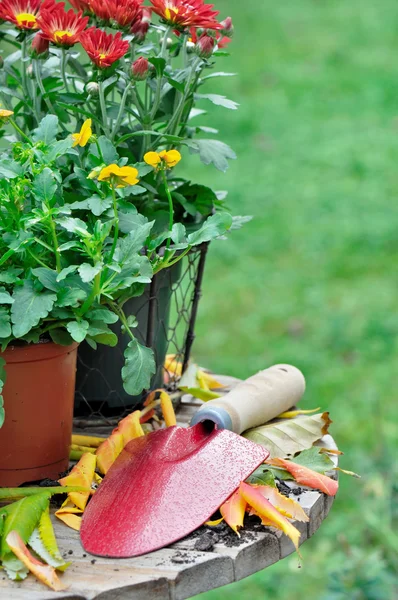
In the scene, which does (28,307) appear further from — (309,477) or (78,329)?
(309,477)

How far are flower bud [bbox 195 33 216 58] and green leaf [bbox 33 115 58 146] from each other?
0.20 meters

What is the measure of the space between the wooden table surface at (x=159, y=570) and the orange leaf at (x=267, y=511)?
15 mm

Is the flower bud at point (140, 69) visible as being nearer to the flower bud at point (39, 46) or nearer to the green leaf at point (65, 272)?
the flower bud at point (39, 46)

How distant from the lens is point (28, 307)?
3.02 ft

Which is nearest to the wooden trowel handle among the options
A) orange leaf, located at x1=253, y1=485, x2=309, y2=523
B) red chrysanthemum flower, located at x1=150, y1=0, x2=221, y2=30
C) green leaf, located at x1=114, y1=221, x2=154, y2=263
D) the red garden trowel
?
the red garden trowel

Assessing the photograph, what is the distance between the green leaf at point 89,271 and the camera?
89 centimetres

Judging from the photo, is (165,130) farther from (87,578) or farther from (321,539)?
(321,539)

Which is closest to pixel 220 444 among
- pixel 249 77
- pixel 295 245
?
pixel 295 245

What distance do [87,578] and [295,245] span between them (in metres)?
2.49

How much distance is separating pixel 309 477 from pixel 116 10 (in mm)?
598

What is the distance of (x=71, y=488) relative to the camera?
0.98 m

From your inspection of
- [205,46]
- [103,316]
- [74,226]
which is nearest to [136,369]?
[103,316]

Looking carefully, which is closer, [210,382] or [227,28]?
[227,28]

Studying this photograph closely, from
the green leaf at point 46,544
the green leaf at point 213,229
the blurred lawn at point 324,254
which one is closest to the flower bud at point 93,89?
the green leaf at point 213,229
